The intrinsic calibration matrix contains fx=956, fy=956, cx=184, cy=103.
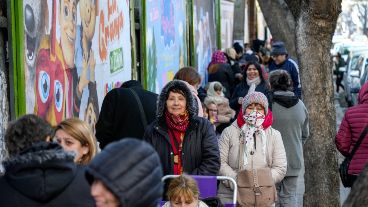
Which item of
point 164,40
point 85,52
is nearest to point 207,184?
point 85,52

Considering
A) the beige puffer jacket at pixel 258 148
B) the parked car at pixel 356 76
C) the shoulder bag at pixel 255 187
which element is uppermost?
the beige puffer jacket at pixel 258 148

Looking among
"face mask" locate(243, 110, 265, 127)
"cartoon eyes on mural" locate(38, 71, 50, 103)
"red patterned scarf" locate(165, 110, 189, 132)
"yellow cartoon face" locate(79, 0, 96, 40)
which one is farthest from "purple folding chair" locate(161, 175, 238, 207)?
"yellow cartoon face" locate(79, 0, 96, 40)

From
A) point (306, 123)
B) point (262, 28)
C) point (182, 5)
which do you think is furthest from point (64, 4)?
point (262, 28)

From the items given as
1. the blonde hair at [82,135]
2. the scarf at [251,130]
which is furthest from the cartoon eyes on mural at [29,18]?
the blonde hair at [82,135]

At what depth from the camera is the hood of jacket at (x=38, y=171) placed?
4.61 meters

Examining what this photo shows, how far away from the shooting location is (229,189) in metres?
8.12

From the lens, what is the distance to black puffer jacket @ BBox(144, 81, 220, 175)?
7.63m

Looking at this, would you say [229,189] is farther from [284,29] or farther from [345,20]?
[345,20]

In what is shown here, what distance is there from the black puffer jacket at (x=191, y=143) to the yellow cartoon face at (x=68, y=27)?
1.54 meters

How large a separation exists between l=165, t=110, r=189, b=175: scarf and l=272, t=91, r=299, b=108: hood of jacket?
119 inches

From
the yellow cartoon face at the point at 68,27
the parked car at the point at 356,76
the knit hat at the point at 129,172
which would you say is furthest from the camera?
the parked car at the point at 356,76

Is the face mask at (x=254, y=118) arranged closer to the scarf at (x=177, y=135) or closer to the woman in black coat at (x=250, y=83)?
the scarf at (x=177, y=135)

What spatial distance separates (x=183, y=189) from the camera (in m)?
6.48

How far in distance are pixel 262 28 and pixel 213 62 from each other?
4134cm
